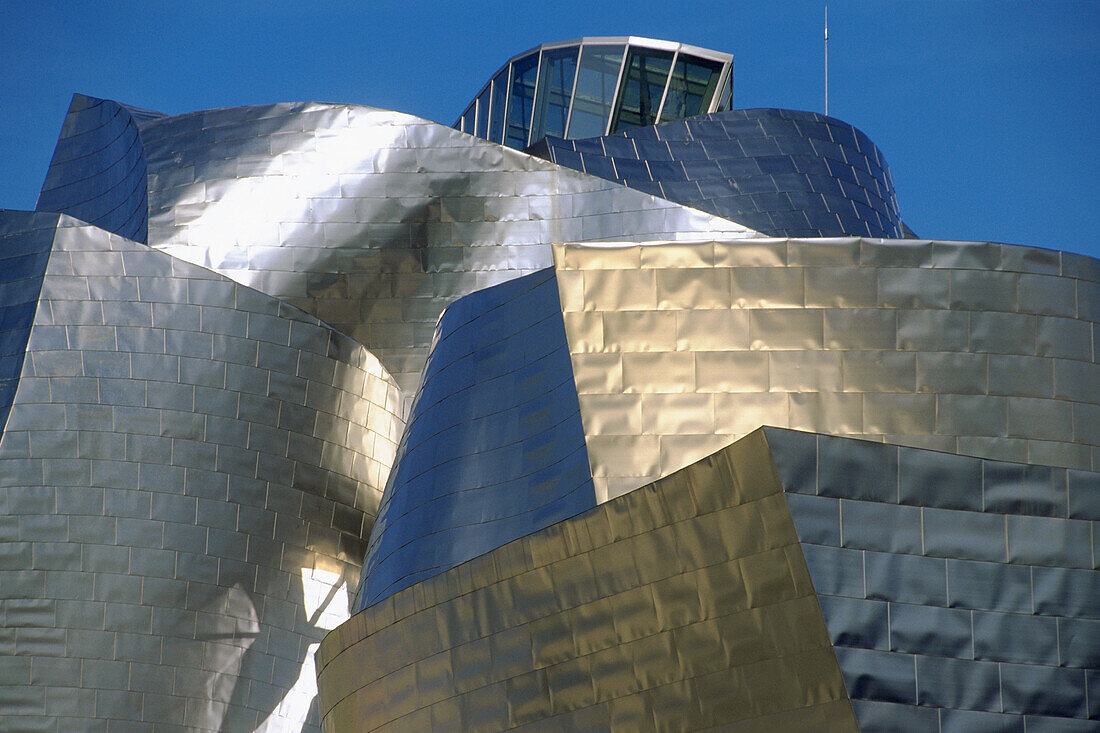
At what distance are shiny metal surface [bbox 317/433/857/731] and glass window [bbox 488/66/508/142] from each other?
2414 cm

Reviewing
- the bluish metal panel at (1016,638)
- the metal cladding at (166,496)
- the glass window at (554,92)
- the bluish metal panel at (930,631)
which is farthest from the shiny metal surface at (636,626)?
the glass window at (554,92)

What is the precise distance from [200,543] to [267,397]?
1989 millimetres

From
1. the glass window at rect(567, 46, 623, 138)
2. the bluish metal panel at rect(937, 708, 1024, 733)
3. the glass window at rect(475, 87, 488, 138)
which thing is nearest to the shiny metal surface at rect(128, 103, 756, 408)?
the glass window at rect(567, 46, 623, 138)

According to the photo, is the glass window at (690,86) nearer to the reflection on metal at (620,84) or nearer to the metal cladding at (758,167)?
the reflection on metal at (620,84)

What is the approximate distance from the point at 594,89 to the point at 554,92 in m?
1.20

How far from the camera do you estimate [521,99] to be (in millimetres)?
35031

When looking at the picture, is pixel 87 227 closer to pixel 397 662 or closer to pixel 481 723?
pixel 397 662

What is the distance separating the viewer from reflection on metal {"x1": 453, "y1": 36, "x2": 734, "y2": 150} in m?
32.7

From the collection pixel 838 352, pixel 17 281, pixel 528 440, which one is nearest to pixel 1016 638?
pixel 838 352

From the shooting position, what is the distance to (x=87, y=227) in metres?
18.4

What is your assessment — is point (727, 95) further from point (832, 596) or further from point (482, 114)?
point (832, 596)

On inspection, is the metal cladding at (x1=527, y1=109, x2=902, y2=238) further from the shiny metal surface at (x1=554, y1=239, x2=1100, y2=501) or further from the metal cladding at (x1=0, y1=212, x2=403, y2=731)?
the shiny metal surface at (x1=554, y1=239, x2=1100, y2=501)

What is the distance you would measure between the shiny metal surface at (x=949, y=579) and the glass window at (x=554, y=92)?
23.9 meters

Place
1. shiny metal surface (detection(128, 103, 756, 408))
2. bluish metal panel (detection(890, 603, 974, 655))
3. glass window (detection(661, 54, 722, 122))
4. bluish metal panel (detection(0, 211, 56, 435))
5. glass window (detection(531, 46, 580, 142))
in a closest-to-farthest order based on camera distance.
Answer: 1. bluish metal panel (detection(890, 603, 974, 655))
2. bluish metal panel (detection(0, 211, 56, 435))
3. shiny metal surface (detection(128, 103, 756, 408))
4. glass window (detection(661, 54, 722, 122))
5. glass window (detection(531, 46, 580, 142))
